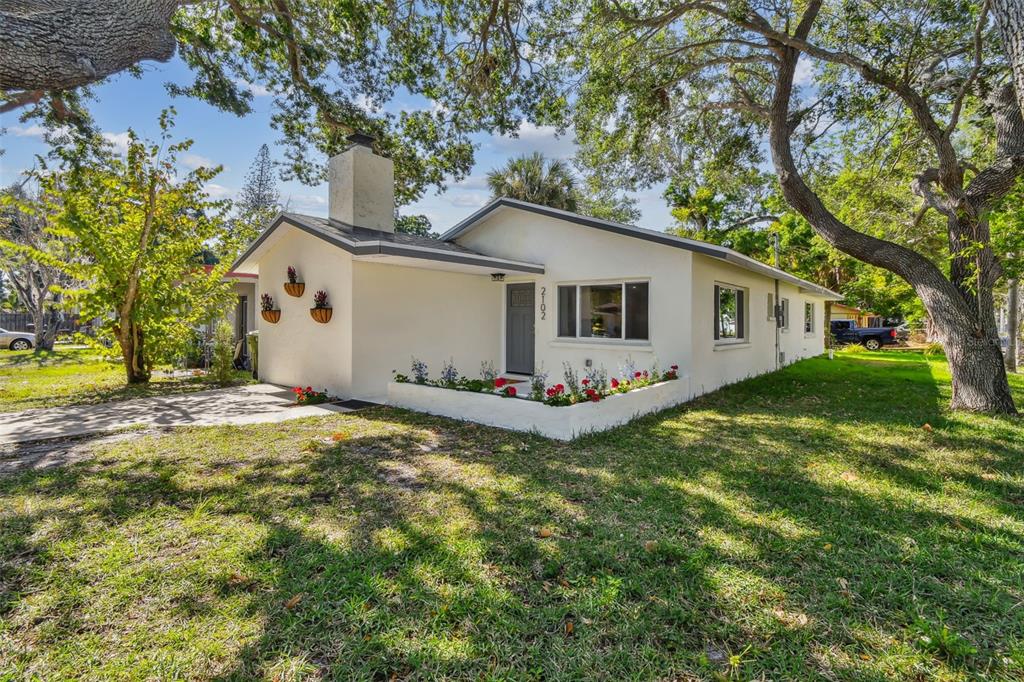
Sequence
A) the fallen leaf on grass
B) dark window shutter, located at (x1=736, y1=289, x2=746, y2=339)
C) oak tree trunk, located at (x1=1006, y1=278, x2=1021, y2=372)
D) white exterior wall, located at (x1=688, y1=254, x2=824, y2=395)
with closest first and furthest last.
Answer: the fallen leaf on grass, white exterior wall, located at (x1=688, y1=254, x2=824, y2=395), dark window shutter, located at (x1=736, y1=289, x2=746, y2=339), oak tree trunk, located at (x1=1006, y1=278, x2=1021, y2=372)

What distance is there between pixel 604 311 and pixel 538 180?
1347 cm

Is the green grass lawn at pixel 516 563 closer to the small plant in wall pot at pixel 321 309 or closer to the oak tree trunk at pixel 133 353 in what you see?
the small plant in wall pot at pixel 321 309

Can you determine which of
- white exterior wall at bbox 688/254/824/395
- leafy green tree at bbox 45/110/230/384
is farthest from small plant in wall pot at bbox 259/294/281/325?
white exterior wall at bbox 688/254/824/395

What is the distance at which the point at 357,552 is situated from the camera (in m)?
→ 3.02

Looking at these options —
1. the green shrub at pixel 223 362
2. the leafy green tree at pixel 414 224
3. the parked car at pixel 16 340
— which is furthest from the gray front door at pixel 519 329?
the parked car at pixel 16 340

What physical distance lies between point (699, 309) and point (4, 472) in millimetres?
9366

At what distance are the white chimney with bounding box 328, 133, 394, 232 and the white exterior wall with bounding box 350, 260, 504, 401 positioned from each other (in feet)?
5.98

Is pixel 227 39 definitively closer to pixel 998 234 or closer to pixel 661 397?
pixel 661 397

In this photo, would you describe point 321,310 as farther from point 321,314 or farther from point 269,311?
point 269,311

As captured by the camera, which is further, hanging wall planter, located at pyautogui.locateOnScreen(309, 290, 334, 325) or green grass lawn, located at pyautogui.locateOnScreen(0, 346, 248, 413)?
hanging wall planter, located at pyautogui.locateOnScreen(309, 290, 334, 325)

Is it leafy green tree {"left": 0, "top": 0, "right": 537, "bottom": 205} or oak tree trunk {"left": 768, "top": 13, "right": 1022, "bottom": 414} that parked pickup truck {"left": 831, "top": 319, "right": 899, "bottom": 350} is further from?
leafy green tree {"left": 0, "top": 0, "right": 537, "bottom": 205}

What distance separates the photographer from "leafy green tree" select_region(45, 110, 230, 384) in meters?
9.09

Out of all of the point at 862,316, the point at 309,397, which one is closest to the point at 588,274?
the point at 309,397

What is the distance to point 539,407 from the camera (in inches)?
237
